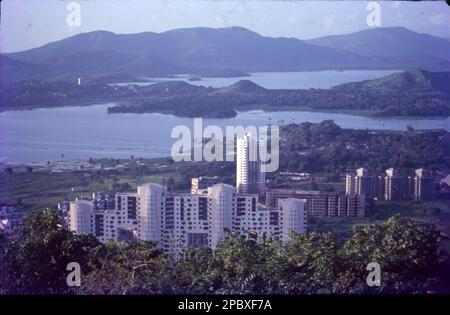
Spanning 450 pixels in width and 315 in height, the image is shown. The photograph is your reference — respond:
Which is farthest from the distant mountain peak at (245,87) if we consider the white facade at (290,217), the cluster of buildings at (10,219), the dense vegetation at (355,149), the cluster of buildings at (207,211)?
the cluster of buildings at (10,219)

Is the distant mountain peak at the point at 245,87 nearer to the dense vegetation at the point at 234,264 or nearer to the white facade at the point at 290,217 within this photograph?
the white facade at the point at 290,217

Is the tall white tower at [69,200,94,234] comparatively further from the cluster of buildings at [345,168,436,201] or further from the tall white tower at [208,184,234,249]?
the cluster of buildings at [345,168,436,201]

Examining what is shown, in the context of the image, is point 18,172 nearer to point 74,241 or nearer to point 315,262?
point 74,241

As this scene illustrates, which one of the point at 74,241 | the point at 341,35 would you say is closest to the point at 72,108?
the point at 74,241

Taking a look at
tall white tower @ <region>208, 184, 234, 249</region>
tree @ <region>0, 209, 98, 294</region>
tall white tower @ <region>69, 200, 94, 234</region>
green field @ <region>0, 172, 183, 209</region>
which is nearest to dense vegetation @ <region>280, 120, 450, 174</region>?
tall white tower @ <region>208, 184, 234, 249</region>

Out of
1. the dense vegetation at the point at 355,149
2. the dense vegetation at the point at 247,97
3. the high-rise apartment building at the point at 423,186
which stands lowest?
the high-rise apartment building at the point at 423,186
